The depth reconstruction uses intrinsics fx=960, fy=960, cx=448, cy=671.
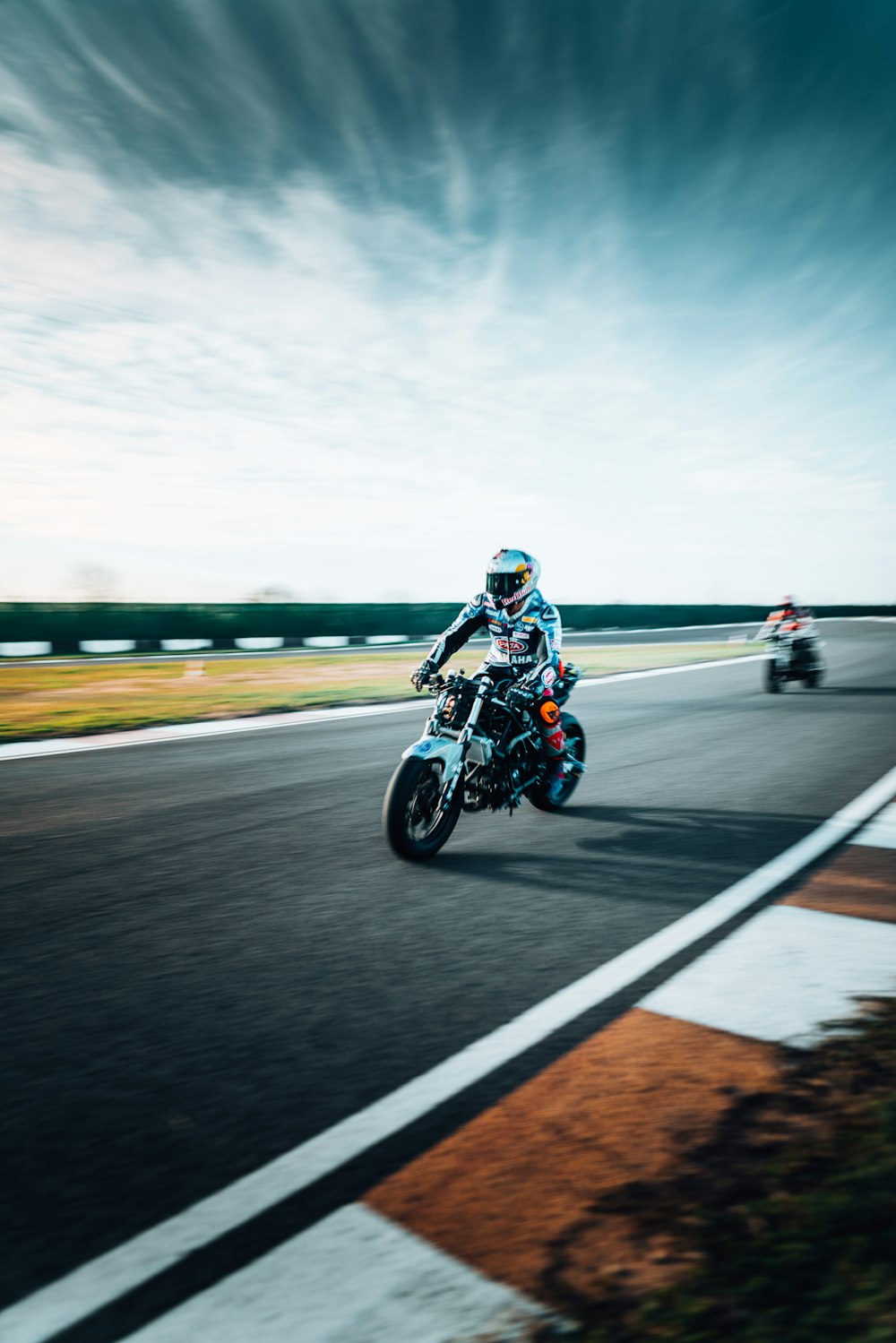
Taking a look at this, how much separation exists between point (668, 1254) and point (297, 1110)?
3.69 ft

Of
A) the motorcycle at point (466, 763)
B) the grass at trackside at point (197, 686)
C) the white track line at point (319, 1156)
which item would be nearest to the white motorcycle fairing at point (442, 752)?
the motorcycle at point (466, 763)

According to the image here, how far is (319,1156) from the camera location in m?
2.45

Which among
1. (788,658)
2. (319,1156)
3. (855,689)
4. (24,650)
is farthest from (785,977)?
(24,650)

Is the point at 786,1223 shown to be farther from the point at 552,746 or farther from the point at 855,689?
the point at 855,689

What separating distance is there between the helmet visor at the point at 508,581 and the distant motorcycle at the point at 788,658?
10.3m

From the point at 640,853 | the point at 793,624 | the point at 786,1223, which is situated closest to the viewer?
the point at 786,1223

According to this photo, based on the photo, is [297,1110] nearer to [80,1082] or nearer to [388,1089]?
[388,1089]

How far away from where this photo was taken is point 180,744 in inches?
417

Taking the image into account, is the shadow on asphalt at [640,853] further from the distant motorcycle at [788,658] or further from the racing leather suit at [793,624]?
the racing leather suit at [793,624]

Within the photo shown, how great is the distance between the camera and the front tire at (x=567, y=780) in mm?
7027

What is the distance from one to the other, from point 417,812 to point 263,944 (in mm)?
1669

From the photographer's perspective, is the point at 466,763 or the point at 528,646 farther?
the point at 528,646

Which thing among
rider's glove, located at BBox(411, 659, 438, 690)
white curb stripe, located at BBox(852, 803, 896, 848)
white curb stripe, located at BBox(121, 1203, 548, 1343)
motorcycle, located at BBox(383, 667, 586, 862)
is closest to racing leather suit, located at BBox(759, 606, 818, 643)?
white curb stripe, located at BBox(852, 803, 896, 848)

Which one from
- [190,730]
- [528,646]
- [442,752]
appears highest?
[528,646]
